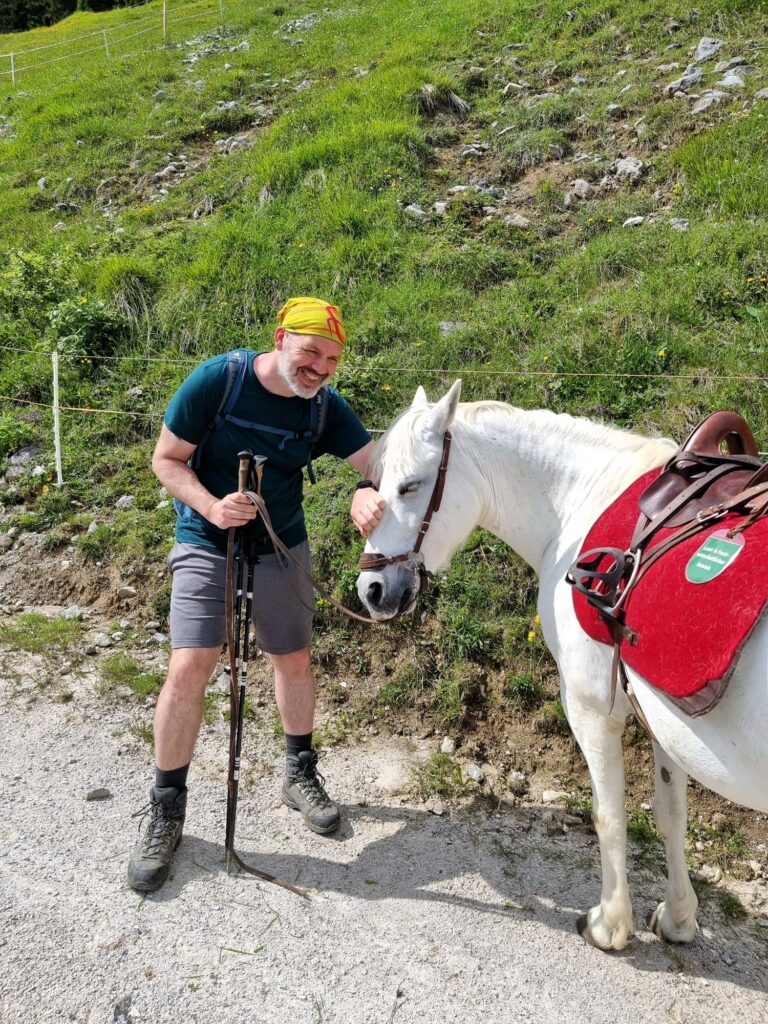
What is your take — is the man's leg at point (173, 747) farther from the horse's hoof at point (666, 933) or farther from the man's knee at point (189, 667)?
the horse's hoof at point (666, 933)

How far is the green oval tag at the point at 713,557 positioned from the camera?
6.33ft

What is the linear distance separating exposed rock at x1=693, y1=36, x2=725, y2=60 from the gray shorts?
8.98 m

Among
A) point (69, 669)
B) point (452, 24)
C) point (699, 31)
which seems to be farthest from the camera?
point (452, 24)

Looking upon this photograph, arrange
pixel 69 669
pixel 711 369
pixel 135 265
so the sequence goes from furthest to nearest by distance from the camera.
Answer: pixel 135 265 < pixel 711 369 < pixel 69 669

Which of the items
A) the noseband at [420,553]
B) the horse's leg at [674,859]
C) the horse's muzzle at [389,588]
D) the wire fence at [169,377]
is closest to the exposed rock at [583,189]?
the wire fence at [169,377]

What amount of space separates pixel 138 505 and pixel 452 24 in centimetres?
1092

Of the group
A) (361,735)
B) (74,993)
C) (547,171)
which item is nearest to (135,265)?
(547,171)

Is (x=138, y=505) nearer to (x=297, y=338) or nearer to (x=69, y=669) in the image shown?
(x=69, y=669)

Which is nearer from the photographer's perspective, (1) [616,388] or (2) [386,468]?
(2) [386,468]

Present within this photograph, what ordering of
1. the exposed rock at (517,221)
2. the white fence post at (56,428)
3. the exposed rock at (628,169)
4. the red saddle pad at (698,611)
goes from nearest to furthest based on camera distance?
the red saddle pad at (698,611), the white fence post at (56,428), the exposed rock at (517,221), the exposed rock at (628,169)

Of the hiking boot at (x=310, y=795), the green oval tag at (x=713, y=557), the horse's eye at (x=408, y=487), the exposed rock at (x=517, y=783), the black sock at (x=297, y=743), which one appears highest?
the green oval tag at (x=713, y=557)

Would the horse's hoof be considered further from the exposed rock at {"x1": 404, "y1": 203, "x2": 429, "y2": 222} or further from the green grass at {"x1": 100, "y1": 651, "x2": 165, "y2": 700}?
the exposed rock at {"x1": 404, "y1": 203, "x2": 429, "y2": 222}

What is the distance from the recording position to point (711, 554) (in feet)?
6.52

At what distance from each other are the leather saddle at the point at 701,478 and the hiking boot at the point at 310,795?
83.7 inches
